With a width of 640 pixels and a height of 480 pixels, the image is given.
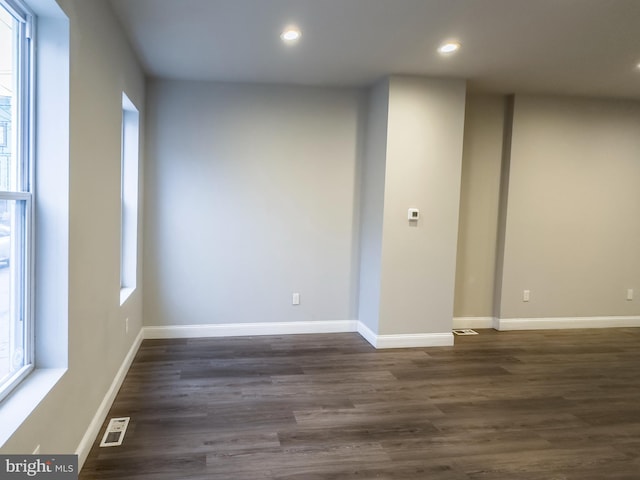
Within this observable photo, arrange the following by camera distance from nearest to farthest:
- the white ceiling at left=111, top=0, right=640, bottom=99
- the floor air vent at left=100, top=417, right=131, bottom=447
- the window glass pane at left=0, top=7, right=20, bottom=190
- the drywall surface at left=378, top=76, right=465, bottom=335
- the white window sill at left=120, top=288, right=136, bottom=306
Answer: the window glass pane at left=0, top=7, right=20, bottom=190, the floor air vent at left=100, top=417, right=131, bottom=447, the white ceiling at left=111, top=0, right=640, bottom=99, the white window sill at left=120, top=288, right=136, bottom=306, the drywall surface at left=378, top=76, right=465, bottom=335

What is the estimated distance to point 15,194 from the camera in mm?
1761

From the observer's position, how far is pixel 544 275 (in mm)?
4984

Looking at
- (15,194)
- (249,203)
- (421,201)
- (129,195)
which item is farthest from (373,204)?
(15,194)

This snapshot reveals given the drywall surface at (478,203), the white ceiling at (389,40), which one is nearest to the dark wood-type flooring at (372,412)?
the drywall surface at (478,203)

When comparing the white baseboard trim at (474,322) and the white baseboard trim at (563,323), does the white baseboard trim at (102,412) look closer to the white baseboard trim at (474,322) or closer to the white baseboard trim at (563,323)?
the white baseboard trim at (474,322)

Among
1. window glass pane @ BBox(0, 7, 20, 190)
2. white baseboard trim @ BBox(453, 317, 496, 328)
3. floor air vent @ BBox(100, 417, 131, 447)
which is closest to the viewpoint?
window glass pane @ BBox(0, 7, 20, 190)

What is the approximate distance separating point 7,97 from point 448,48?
9.25ft

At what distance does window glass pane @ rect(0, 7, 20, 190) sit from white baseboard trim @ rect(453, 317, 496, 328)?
4317 mm

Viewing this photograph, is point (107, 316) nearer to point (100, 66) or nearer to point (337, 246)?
point (100, 66)

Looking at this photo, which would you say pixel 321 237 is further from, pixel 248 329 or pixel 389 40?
pixel 389 40

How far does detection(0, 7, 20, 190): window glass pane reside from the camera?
67.5 inches

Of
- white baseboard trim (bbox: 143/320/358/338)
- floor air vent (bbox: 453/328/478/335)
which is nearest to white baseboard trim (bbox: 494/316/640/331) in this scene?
floor air vent (bbox: 453/328/478/335)

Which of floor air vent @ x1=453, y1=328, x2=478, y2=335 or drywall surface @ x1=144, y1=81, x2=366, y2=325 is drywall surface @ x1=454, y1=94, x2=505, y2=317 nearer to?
floor air vent @ x1=453, y1=328, x2=478, y2=335

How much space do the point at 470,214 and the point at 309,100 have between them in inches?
82.5
